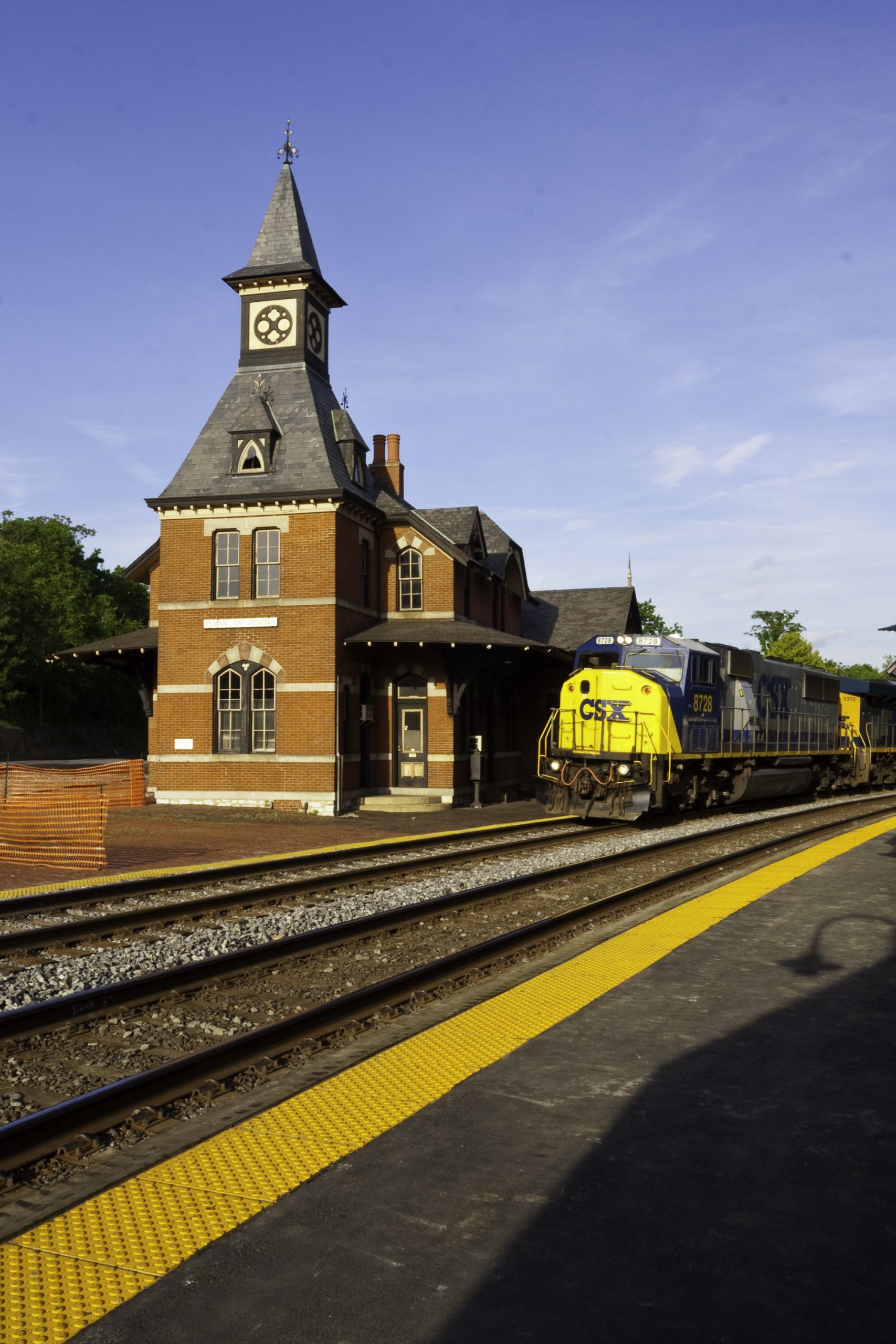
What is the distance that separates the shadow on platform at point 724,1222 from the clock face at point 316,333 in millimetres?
27763

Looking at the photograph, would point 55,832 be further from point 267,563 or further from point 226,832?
point 267,563

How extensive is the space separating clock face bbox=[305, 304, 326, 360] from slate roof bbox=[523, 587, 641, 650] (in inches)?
521

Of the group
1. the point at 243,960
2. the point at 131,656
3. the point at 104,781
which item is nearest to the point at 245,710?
the point at 131,656

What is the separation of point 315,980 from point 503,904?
4.20m

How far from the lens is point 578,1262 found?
152 inches

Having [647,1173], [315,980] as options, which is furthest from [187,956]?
[647,1173]

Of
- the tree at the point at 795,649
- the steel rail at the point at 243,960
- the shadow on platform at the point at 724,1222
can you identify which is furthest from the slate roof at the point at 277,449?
the tree at the point at 795,649

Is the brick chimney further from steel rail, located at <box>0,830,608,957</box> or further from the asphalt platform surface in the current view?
the asphalt platform surface

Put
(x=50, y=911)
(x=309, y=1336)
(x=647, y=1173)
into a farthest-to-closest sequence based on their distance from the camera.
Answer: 1. (x=50, y=911)
2. (x=647, y=1173)
3. (x=309, y=1336)

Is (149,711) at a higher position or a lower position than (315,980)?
higher

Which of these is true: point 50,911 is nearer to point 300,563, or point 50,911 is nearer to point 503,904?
point 503,904

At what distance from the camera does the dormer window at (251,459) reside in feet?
94.2

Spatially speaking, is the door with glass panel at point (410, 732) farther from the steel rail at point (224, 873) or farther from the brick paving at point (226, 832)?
the steel rail at point (224, 873)

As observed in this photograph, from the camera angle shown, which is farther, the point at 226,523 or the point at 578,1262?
the point at 226,523
